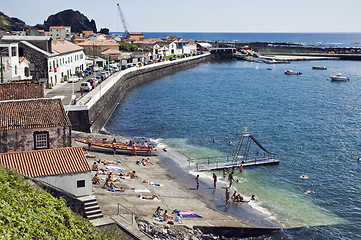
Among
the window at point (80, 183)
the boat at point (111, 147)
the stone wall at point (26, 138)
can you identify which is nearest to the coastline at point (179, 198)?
the boat at point (111, 147)

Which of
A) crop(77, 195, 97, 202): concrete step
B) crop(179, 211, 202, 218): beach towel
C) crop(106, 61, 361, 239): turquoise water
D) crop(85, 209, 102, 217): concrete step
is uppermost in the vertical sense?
crop(77, 195, 97, 202): concrete step

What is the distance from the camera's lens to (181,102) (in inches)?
3100

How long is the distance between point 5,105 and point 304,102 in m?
63.8

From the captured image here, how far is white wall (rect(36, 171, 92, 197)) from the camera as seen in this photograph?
22922 millimetres

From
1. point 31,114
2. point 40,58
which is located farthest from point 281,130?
point 31,114

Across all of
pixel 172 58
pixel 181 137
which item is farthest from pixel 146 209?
pixel 172 58

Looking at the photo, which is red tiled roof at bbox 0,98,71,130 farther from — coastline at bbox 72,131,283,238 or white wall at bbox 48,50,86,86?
white wall at bbox 48,50,86,86

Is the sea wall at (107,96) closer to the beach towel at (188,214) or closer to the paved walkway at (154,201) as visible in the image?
the paved walkway at (154,201)

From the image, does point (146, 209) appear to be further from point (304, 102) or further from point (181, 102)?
point (304, 102)

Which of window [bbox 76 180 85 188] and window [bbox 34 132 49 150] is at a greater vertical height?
window [bbox 34 132 49 150]

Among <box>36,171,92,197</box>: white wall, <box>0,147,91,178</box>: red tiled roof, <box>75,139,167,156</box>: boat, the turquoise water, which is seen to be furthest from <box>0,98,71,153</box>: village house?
the turquoise water

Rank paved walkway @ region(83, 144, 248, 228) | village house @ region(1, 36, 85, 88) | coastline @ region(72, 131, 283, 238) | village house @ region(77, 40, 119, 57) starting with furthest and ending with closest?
1. village house @ region(77, 40, 119, 57)
2. village house @ region(1, 36, 85, 88)
3. coastline @ region(72, 131, 283, 238)
4. paved walkway @ region(83, 144, 248, 228)

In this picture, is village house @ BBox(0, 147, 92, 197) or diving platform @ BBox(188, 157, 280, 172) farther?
diving platform @ BBox(188, 157, 280, 172)

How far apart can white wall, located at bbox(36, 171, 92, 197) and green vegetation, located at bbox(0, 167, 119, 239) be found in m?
3.34
